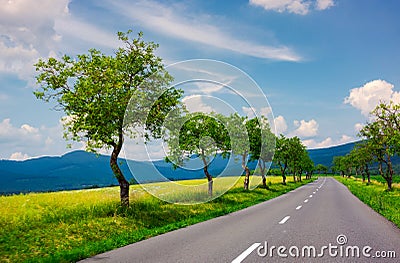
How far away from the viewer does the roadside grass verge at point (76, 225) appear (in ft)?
30.5

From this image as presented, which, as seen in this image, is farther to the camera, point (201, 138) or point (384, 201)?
point (384, 201)

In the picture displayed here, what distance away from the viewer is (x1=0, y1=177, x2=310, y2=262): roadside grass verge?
929 centimetres

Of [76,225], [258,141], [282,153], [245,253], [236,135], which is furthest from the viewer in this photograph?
[282,153]

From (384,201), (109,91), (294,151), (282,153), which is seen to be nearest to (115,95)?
(109,91)

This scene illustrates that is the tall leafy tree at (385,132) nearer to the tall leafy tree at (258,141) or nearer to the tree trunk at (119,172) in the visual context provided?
the tall leafy tree at (258,141)

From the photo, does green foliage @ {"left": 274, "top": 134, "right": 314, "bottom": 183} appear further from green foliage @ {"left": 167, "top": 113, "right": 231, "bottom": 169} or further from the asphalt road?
the asphalt road

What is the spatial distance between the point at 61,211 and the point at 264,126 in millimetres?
25911

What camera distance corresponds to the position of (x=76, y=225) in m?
12.3

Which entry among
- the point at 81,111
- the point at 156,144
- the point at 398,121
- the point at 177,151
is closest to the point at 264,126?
the point at 398,121

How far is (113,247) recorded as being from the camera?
9594 mm

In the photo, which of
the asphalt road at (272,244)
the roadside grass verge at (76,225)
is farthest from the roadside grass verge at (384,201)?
the roadside grass verge at (76,225)

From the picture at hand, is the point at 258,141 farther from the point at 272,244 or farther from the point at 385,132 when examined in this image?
the point at 272,244

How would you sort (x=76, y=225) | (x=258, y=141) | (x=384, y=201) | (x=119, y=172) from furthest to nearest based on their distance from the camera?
(x=258, y=141) → (x=384, y=201) → (x=119, y=172) → (x=76, y=225)

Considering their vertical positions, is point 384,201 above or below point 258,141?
below
